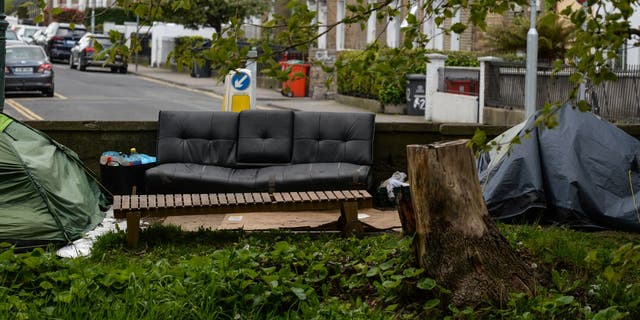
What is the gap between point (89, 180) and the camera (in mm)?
11414

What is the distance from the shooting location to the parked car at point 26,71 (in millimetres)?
31094

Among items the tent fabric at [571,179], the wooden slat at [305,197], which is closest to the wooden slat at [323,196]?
the wooden slat at [305,197]

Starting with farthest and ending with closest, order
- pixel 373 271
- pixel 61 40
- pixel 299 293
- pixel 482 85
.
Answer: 1. pixel 61 40
2. pixel 482 85
3. pixel 373 271
4. pixel 299 293

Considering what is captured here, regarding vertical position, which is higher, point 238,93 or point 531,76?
point 531,76

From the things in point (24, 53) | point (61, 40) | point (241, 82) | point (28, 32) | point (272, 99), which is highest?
point (28, 32)

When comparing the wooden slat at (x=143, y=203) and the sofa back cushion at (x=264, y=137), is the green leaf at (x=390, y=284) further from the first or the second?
the sofa back cushion at (x=264, y=137)

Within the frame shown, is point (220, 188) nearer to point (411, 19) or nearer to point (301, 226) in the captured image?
point (301, 226)

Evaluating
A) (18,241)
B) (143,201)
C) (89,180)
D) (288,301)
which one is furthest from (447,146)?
(89,180)

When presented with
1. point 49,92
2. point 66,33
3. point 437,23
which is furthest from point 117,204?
point 66,33

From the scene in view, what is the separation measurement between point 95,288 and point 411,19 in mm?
2510

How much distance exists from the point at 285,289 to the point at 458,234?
3.57 feet

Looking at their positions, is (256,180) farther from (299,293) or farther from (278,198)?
(299,293)

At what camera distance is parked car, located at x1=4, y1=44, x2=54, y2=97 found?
102ft

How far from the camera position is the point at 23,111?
85.1 ft
